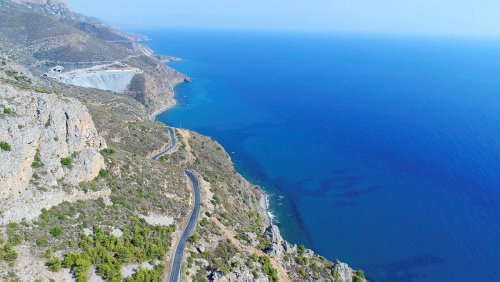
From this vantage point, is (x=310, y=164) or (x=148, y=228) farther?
(x=310, y=164)

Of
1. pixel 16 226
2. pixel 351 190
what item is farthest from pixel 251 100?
pixel 16 226

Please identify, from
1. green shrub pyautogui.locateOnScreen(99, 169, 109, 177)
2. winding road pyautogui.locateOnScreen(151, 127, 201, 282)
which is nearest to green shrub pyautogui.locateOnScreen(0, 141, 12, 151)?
green shrub pyautogui.locateOnScreen(99, 169, 109, 177)

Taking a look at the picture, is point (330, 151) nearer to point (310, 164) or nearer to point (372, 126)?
point (310, 164)

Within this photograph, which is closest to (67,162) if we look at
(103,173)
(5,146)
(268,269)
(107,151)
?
(103,173)

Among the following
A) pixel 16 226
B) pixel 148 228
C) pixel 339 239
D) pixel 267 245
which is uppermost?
pixel 16 226

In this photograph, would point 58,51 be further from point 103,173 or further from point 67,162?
point 67,162

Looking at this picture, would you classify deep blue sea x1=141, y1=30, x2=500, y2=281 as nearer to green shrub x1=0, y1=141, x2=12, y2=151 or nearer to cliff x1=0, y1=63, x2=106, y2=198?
cliff x1=0, y1=63, x2=106, y2=198
